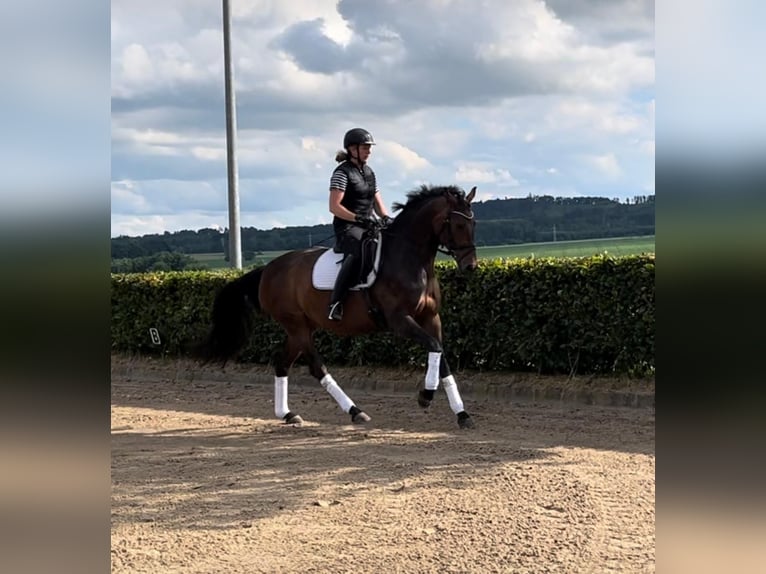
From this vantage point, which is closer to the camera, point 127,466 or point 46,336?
point 46,336

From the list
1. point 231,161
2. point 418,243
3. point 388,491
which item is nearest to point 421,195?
point 418,243

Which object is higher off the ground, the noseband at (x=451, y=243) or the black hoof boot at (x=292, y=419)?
the noseband at (x=451, y=243)

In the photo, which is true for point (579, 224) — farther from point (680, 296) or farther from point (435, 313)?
point (680, 296)

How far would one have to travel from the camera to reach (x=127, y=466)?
22.2ft

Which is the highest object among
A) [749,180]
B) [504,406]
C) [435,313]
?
[749,180]

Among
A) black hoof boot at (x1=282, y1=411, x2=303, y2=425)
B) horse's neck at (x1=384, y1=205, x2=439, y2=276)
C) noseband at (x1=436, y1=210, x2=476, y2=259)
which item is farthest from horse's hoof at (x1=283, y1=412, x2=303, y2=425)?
noseband at (x1=436, y1=210, x2=476, y2=259)

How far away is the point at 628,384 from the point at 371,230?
355 cm

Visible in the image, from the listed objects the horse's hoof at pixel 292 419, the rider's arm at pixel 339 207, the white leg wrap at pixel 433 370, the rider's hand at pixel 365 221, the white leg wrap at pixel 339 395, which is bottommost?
the horse's hoof at pixel 292 419

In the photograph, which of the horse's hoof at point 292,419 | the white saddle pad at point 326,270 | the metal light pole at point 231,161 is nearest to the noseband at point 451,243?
the white saddle pad at point 326,270

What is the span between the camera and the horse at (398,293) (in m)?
8.11

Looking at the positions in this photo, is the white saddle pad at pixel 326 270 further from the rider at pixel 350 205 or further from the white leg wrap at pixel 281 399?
the white leg wrap at pixel 281 399

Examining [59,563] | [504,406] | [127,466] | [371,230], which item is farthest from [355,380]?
[59,563]

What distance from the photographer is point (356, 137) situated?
8242mm

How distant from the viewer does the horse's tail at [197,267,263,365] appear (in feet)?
31.6
